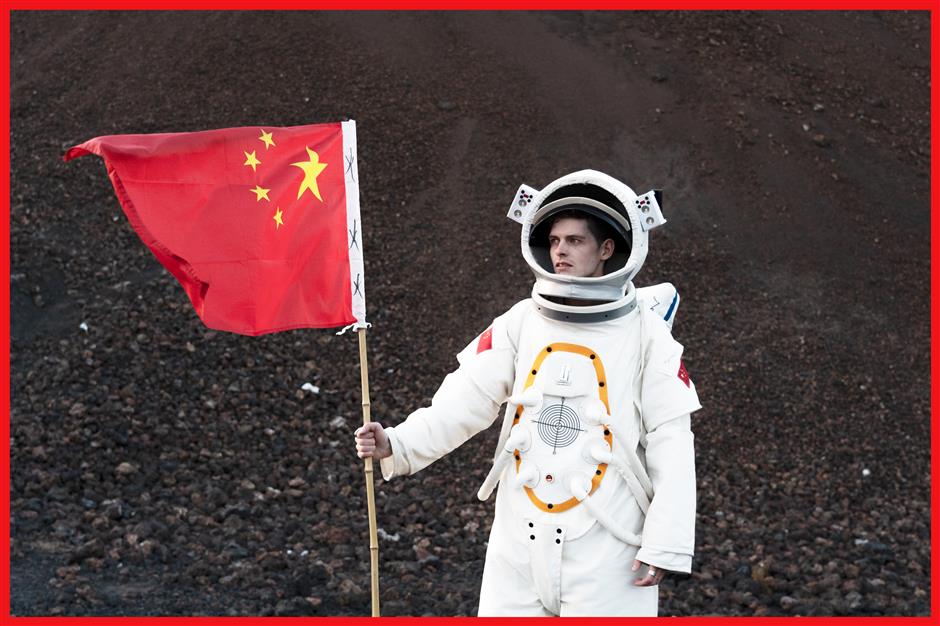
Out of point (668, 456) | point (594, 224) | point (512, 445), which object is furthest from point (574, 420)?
point (594, 224)

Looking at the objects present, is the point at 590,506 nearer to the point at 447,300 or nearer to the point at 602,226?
the point at 602,226

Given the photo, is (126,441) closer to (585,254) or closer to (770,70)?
(585,254)

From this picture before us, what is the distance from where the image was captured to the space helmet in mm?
4535

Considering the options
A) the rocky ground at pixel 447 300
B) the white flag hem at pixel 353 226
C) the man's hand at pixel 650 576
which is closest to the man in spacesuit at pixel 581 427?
the man's hand at pixel 650 576

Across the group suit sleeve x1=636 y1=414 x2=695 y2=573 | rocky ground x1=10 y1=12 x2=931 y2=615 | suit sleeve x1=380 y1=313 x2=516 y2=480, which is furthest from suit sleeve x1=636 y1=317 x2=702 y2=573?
rocky ground x1=10 y1=12 x2=931 y2=615

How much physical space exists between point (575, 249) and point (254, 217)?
1308 mm

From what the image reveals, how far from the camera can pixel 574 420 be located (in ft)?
14.9

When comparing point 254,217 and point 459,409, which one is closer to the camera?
point 459,409

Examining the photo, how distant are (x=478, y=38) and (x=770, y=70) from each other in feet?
9.73

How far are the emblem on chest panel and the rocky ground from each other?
117 inches

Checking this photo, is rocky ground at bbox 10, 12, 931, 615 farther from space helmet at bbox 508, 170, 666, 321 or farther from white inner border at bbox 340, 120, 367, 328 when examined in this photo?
space helmet at bbox 508, 170, 666, 321

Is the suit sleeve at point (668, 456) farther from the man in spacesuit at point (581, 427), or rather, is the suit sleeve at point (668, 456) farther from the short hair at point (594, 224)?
the short hair at point (594, 224)

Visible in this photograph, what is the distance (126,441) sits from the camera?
8727 millimetres

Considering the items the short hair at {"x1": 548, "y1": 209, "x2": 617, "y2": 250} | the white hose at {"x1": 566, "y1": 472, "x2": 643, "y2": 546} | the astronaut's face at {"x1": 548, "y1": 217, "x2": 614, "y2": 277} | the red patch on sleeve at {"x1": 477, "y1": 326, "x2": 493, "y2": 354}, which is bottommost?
the white hose at {"x1": 566, "y1": 472, "x2": 643, "y2": 546}
